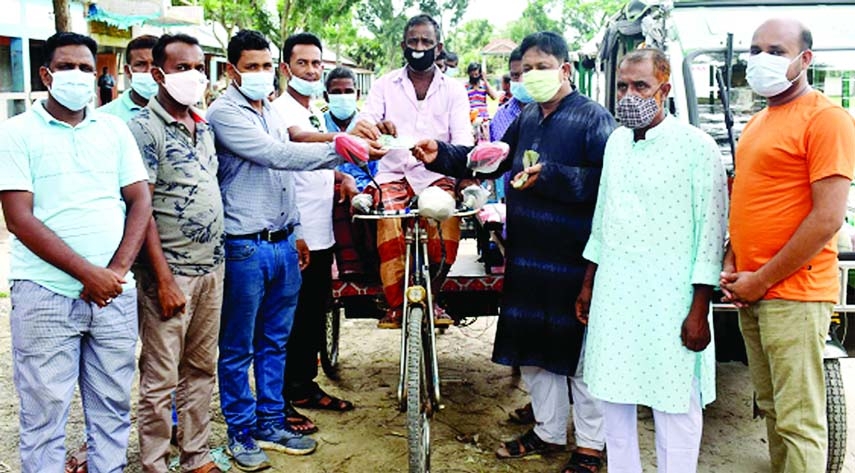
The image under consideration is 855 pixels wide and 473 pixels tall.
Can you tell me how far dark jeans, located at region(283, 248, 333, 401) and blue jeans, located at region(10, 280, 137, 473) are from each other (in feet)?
5.02

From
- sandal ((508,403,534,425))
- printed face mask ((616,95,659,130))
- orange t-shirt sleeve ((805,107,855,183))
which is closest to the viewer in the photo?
orange t-shirt sleeve ((805,107,855,183))

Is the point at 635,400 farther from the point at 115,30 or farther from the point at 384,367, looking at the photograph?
the point at 115,30

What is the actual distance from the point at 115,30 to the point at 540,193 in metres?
16.8

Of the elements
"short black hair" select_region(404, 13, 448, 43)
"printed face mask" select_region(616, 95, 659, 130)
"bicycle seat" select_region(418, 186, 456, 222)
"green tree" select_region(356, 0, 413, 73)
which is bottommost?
"bicycle seat" select_region(418, 186, 456, 222)

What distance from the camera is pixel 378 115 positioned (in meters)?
4.50

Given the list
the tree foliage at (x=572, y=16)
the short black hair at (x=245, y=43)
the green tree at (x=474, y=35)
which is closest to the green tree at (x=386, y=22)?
the tree foliage at (x=572, y=16)

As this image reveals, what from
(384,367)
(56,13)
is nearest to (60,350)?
(384,367)

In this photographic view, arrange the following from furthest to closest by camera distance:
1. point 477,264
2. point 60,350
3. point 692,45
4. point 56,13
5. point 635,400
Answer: point 56,13, point 477,264, point 692,45, point 635,400, point 60,350

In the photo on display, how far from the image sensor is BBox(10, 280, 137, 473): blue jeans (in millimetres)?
3100

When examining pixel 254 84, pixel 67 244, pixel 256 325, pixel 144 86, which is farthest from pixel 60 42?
pixel 256 325

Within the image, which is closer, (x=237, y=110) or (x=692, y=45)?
(x=237, y=110)

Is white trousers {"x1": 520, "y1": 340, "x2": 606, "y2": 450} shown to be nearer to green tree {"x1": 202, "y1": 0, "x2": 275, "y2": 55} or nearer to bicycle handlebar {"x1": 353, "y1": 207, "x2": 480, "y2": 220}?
bicycle handlebar {"x1": 353, "y1": 207, "x2": 480, "y2": 220}

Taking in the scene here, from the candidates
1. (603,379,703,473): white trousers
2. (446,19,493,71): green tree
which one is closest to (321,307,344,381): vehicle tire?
(603,379,703,473): white trousers

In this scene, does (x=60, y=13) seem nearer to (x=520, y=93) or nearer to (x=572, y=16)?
(x=520, y=93)
